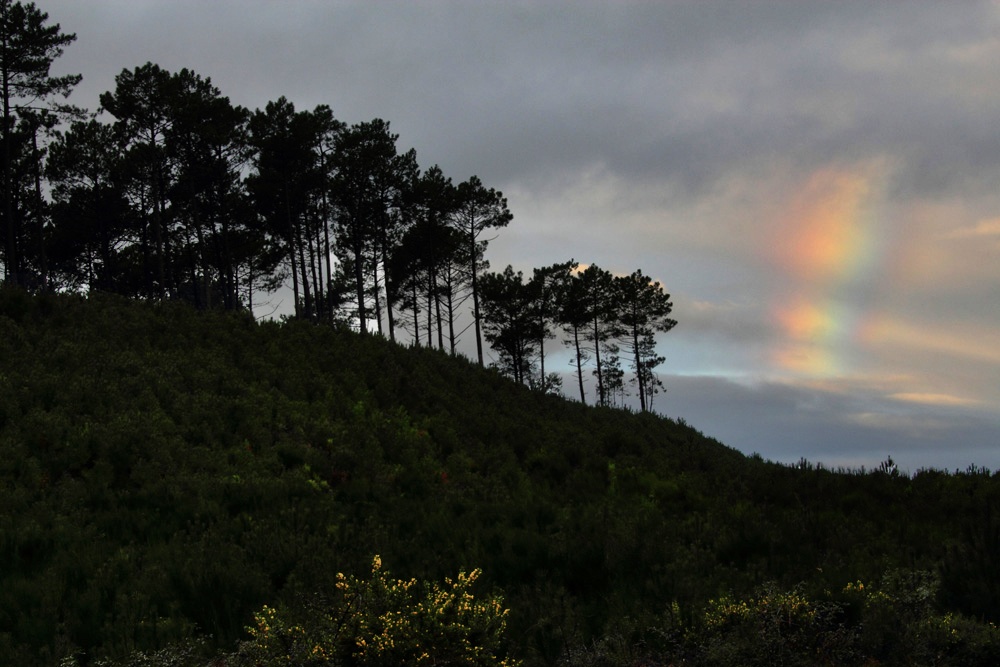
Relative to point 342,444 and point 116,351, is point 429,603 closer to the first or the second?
point 342,444

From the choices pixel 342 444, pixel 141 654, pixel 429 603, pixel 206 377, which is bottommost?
pixel 141 654

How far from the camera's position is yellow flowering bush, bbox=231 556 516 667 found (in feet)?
17.8

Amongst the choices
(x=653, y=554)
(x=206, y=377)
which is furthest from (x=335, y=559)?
(x=206, y=377)

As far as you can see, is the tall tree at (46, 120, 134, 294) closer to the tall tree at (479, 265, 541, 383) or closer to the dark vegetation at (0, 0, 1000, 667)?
the dark vegetation at (0, 0, 1000, 667)

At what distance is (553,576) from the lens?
8.67m

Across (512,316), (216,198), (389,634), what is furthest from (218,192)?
(389,634)

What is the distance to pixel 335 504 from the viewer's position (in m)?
12.3

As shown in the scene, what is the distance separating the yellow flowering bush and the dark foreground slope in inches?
50.7

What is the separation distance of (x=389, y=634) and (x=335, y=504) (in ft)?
23.1

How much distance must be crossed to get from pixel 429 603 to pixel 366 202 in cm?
3608

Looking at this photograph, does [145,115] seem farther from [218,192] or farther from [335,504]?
[335,504]

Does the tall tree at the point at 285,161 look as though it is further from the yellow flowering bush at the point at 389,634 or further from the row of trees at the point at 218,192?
the yellow flowering bush at the point at 389,634

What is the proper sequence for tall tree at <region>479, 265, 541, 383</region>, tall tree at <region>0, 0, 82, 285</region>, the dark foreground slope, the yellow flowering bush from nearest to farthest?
1. the yellow flowering bush
2. the dark foreground slope
3. tall tree at <region>0, 0, 82, 285</region>
4. tall tree at <region>479, 265, 541, 383</region>

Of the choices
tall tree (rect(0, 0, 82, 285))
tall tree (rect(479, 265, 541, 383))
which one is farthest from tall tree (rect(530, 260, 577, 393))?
tall tree (rect(0, 0, 82, 285))
